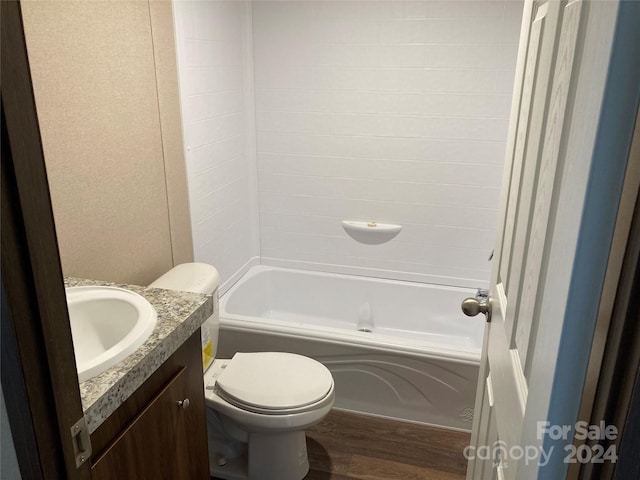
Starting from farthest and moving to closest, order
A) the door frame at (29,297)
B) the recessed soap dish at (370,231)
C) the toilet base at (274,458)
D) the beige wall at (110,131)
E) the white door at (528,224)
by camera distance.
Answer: the recessed soap dish at (370,231), the toilet base at (274,458), the beige wall at (110,131), the white door at (528,224), the door frame at (29,297)

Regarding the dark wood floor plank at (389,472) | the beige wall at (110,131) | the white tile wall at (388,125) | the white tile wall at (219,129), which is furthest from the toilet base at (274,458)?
the white tile wall at (388,125)

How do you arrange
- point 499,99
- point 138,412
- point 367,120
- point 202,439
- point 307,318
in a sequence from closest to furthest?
point 138,412 → point 202,439 → point 499,99 → point 367,120 → point 307,318

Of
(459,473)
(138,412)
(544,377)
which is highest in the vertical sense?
(544,377)

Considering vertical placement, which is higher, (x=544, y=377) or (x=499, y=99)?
(x=499, y=99)

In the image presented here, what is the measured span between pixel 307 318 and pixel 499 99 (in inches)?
64.2

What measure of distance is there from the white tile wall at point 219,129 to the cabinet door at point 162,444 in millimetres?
1116

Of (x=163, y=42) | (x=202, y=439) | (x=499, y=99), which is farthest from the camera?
(x=499, y=99)

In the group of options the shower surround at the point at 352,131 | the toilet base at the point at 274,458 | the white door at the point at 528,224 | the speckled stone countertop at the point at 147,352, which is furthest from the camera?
the shower surround at the point at 352,131

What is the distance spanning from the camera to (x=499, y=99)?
8.54ft

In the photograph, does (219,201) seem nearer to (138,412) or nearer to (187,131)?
(187,131)

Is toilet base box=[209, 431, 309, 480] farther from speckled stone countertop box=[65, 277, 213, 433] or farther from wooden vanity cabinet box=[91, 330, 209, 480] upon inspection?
speckled stone countertop box=[65, 277, 213, 433]

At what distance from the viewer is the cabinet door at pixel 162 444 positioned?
3.60 feet

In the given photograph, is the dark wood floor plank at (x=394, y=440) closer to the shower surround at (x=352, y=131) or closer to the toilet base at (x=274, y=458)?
the toilet base at (x=274, y=458)

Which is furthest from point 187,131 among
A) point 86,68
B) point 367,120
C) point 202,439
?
point 202,439
